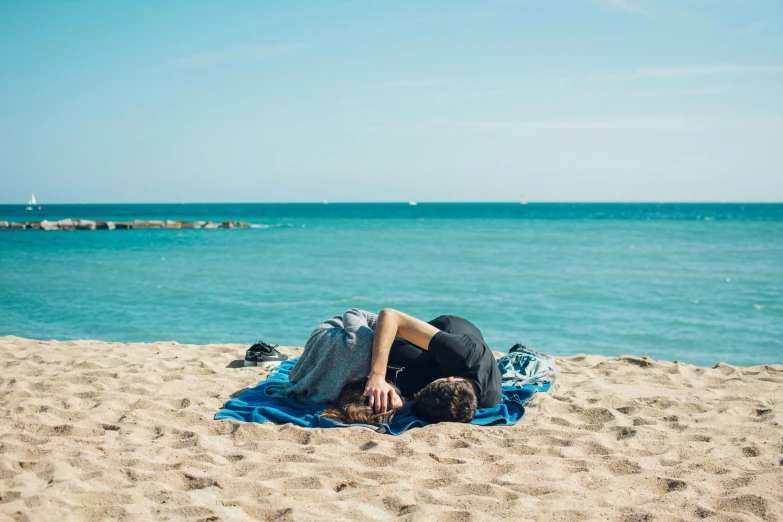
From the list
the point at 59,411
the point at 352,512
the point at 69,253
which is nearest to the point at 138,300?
the point at 59,411

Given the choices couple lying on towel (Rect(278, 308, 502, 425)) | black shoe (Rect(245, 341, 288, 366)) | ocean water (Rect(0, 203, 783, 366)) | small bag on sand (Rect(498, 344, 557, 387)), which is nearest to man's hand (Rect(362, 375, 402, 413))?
couple lying on towel (Rect(278, 308, 502, 425))

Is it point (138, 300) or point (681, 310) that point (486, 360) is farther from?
point (138, 300)

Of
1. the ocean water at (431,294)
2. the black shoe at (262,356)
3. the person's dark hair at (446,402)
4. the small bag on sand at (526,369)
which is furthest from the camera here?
the ocean water at (431,294)

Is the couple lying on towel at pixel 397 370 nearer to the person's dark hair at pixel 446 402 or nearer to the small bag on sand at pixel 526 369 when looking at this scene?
the person's dark hair at pixel 446 402

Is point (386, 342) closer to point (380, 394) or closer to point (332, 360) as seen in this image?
point (380, 394)

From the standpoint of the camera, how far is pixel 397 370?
16.3 ft

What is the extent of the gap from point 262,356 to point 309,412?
6.49ft

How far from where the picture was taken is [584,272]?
1902 cm

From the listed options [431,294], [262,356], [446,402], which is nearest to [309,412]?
[446,402]

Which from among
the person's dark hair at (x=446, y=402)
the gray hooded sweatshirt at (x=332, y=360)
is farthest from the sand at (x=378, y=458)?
the gray hooded sweatshirt at (x=332, y=360)

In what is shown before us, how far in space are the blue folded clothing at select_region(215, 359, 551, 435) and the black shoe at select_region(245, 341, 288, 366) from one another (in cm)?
118

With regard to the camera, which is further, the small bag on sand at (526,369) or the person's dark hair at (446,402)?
the small bag on sand at (526,369)

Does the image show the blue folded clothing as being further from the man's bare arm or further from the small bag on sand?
the small bag on sand

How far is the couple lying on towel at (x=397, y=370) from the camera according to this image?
4.72 meters
